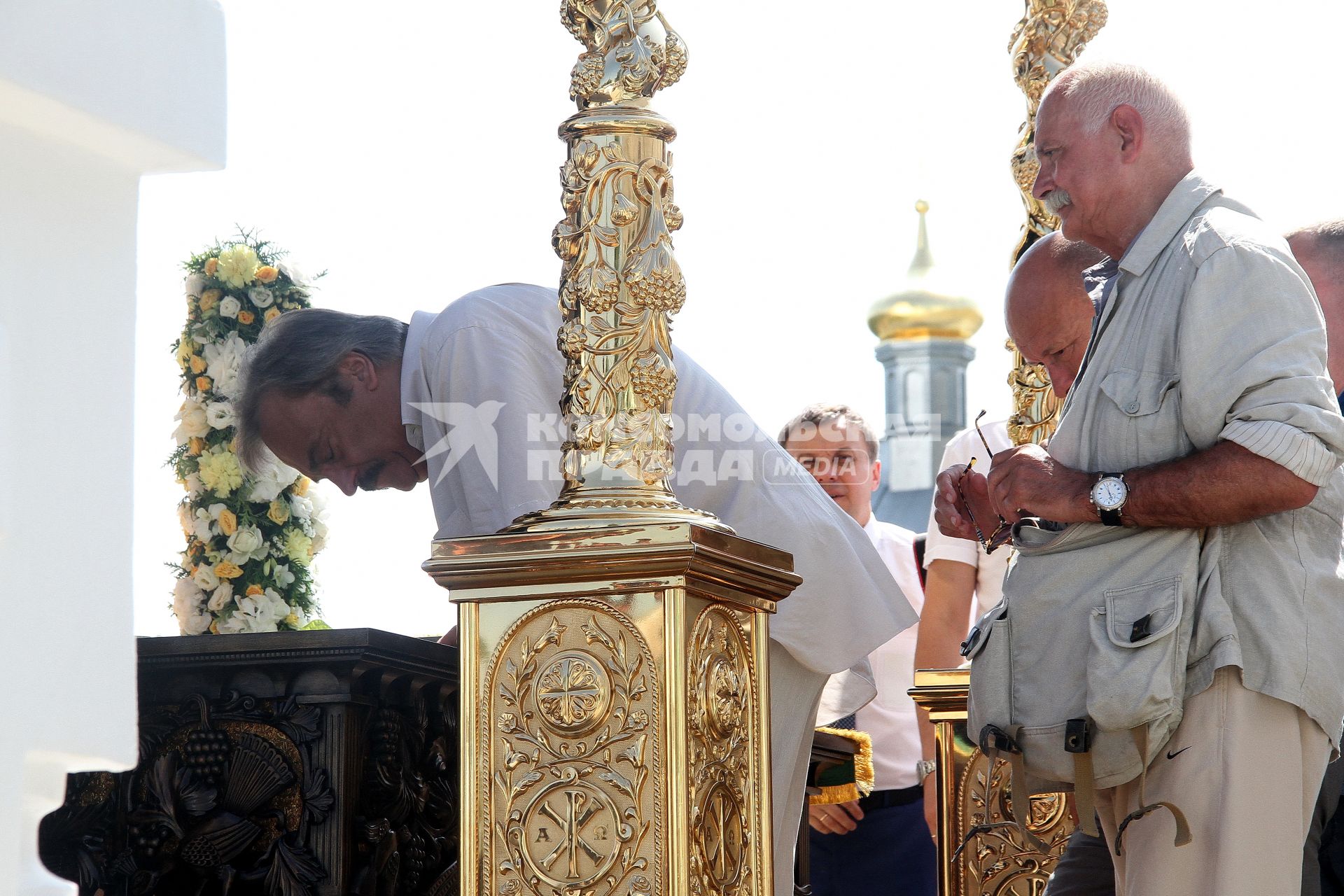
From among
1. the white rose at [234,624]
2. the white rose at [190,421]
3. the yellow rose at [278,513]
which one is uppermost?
the white rose at [190,421]

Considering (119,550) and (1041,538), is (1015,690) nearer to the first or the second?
(1041,538)

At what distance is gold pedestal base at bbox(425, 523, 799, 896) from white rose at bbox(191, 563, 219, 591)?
1.91 meters

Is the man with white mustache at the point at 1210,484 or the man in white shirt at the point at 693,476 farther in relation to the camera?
the man in white shirt at the point at 693,476

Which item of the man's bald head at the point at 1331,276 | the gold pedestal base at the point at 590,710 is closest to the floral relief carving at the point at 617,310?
the gold pedestal base at the point at 590,710

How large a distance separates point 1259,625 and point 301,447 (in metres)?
2.07

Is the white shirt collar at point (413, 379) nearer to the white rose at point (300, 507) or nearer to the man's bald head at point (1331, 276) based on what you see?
the white rose at point (300, 507)

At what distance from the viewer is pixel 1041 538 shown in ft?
8.54

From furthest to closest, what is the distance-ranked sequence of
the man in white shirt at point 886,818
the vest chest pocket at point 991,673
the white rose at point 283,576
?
the man in white shirt at point 886,818 < the white rose at point 283,576 < the vest chest pocket at point 991,673

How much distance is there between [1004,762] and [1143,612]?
153cm

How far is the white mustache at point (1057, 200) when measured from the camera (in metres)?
Answer: 2.65

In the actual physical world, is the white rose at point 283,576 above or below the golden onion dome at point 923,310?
below

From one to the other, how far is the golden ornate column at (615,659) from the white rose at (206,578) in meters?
1.86

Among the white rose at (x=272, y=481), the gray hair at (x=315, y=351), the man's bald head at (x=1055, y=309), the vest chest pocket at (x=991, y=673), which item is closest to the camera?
the vest chest pocket at (x=991, y=673)

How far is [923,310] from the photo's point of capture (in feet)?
124
